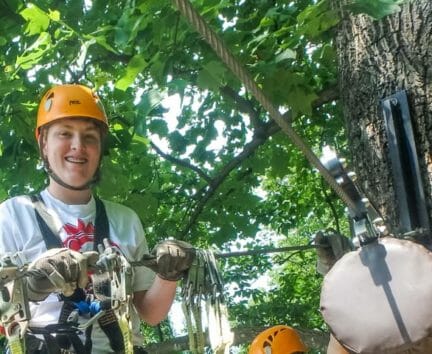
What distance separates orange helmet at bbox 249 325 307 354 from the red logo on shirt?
3264 mm

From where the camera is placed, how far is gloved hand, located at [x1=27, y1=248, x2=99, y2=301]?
1.97 m

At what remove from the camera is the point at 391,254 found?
6.36ft

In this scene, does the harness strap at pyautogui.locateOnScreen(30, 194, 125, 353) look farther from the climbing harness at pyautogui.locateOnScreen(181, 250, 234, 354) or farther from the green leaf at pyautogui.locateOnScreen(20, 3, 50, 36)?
the green leaf at pyautogui.locateOnScreen(20, 3, 50, 36)

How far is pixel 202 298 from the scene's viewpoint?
227cm

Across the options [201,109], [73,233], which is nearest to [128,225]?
[73,233]

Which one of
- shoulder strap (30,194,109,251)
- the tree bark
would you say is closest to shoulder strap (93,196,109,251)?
shoulder strap (30,194,109,251)

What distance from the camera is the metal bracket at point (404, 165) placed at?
2674 mm

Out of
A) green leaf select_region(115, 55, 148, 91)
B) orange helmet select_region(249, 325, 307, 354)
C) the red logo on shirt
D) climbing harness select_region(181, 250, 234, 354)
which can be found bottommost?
orange helmet select_region(249, 325, 307, 354)

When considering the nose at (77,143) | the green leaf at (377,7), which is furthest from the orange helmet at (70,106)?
the green leaf at (377,7)

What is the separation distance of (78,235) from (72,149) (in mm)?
305

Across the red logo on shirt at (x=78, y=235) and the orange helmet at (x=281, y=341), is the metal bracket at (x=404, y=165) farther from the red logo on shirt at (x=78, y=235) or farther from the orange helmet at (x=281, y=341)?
the orange helmet at (x=281, y=341)

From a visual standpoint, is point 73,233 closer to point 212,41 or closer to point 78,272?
point 78,272

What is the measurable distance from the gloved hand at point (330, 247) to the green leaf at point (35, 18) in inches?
60.3

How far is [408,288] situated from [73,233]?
44.4 inches
